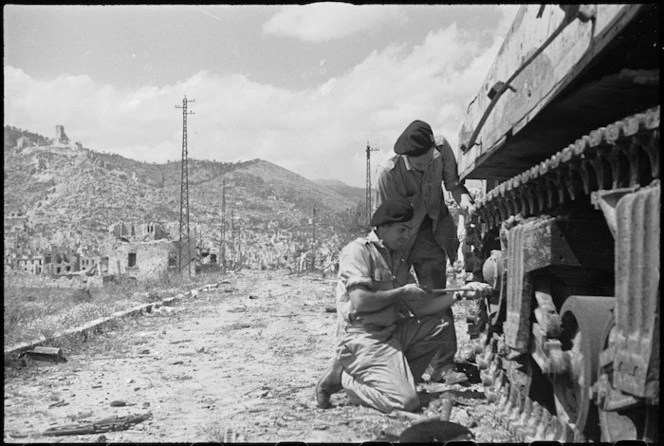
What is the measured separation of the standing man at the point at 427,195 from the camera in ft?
17.6

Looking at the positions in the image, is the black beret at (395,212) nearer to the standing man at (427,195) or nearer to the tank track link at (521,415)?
the standing man at (427,195)

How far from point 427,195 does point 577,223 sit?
179cm

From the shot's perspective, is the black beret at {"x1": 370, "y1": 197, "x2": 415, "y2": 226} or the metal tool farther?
the black beret at {"x1": 370, "y1": 197, "x2": 415, "y2": 226}

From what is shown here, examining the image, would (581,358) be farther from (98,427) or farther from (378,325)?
(98,427)

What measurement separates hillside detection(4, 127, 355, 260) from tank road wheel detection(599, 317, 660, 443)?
5770cm

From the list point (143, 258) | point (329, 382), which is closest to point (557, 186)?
point (329, 382)

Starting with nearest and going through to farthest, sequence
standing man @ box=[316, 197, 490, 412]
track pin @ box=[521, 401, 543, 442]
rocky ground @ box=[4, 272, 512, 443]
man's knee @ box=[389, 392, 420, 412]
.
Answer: track pin @ box=[521, 401, 543, 442] → rocky ground @ box=[4, 272, 512, 443] → man's knee @ box=[389, 392, 420, 412] → standing man @ box=[316, 197, 490, 412]

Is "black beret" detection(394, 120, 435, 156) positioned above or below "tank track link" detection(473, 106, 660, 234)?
above

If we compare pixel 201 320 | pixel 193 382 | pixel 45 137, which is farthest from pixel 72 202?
pixel 193 382

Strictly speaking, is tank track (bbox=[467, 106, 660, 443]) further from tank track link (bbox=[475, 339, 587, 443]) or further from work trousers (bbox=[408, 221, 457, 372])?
work trousers (bbox=[408, 221, 457, 372])

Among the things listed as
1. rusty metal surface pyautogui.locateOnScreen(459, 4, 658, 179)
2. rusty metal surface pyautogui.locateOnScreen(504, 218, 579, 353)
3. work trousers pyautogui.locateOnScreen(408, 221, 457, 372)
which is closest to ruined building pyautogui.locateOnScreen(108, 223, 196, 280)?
work trousers pyautogui.locateOnScreen(408, 221, 457, 372)

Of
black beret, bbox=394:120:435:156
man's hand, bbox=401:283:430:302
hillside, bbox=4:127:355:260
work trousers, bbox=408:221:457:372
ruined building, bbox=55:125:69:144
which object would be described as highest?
ruined building, bbox=55:125:69:144

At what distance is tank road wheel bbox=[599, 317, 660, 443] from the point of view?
2623 millimetres

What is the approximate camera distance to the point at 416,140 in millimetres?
5379
